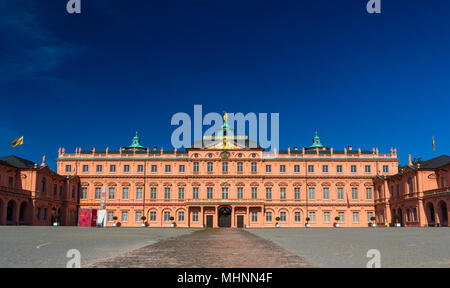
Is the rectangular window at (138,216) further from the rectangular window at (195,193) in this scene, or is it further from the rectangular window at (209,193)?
the rectangular window at (209,193)

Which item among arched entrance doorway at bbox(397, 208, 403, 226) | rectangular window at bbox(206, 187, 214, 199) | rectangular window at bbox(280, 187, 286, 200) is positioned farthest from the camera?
rectangular window at bbox(280, 187, 286, 200)

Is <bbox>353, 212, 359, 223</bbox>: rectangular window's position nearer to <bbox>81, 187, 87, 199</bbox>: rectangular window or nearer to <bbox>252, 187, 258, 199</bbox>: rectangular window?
<bbox>252, 187, 258, 199</bbox>: rectangular window

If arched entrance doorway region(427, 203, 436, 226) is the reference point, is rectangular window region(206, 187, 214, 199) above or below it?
above

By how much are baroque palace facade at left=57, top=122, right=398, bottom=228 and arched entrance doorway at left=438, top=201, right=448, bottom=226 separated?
1835 cm

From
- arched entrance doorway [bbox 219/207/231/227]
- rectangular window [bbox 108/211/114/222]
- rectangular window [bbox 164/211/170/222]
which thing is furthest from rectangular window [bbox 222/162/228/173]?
rectangular window [bbox 108/211/114/222]

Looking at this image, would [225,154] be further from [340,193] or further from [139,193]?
[340,193]

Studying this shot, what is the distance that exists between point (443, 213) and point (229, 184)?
106ft

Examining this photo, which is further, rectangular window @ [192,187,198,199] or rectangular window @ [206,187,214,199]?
rectangular window @ [192,187,198,199]

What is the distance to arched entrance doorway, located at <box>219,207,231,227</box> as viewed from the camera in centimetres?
6719

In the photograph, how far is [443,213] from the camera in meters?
49.5

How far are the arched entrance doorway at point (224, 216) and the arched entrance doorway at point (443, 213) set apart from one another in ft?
105

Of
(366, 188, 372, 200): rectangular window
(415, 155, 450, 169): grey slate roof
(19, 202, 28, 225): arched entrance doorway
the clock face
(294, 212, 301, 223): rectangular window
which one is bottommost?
(294, 212, 301, 223): rectangular window

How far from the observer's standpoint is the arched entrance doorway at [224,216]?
220 feet

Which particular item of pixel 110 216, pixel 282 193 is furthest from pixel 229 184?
pixel 110 216
